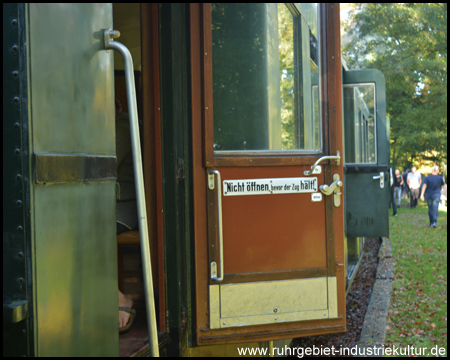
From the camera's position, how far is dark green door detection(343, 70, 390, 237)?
21.0ft

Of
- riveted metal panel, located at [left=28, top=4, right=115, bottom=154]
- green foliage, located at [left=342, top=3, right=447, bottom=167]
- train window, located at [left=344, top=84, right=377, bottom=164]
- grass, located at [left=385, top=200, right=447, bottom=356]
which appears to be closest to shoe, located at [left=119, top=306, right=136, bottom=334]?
riveted metal panel, located at [left=28, top=4, right=115, bottom=154]

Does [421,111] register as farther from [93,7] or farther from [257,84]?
[93,7]

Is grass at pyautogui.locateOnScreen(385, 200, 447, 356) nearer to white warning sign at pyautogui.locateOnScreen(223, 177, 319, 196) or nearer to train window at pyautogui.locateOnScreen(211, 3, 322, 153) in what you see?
white warning sign at pyautogui.locateOnScreen(223, 177, 319, 196)

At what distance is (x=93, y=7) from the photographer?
2033 millimetres

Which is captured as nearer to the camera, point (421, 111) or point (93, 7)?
point (93, 7)

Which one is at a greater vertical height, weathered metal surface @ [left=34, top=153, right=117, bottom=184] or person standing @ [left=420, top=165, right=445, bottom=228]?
weathered metal surface @ [left=34, top=153, right=117, bottom=184]

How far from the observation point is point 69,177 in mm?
1867

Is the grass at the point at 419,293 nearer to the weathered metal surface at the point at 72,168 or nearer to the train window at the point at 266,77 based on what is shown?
the train window at the point at 266,77

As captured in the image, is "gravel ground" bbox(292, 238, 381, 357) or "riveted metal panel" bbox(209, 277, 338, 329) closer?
"riveted metal panel" bbox(209, 277, 338, 329)

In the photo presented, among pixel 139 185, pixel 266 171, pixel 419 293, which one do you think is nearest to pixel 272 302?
pixel 266 171

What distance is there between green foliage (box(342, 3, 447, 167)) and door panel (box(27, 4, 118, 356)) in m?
17.6

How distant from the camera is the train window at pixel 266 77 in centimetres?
306

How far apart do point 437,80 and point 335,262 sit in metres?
16.7

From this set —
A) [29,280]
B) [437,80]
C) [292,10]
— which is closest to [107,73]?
[29,280]
